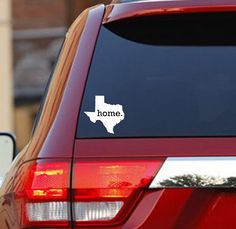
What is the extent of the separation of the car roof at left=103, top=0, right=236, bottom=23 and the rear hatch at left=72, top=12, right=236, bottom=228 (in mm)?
22

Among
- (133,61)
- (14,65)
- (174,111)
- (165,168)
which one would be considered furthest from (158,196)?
(14,65)

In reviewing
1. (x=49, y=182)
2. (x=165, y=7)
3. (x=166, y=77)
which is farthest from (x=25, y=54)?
(x=49, y=182)

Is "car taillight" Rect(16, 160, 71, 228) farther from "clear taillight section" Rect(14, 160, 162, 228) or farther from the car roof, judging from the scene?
the car roof

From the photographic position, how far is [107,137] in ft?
9.49

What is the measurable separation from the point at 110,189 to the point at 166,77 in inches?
18.2

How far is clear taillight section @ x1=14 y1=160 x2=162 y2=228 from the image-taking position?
284 centimetres

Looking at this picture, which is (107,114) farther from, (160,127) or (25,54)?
(25,54)

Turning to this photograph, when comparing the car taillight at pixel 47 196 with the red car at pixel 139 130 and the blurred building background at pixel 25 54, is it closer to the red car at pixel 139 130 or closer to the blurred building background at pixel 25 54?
the red car at pixel 139 130

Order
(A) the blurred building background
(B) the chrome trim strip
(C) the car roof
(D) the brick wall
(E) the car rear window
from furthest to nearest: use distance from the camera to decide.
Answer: (D) the brick wall, (A) the blurred building background, (C) the car roof, (E) the car rear window, (B) the chrome trim strip

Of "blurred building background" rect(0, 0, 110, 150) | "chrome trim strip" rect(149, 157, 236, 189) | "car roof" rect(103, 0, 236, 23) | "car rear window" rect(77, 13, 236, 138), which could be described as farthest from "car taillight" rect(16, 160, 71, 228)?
"blurred building background" rect(0, 0, 110, 150)

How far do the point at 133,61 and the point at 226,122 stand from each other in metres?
0.42

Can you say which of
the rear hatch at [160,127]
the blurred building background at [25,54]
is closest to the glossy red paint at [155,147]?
the rear hatch at [160,127]

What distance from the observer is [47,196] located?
287 centimetres

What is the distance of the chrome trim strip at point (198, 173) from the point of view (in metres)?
2.78
